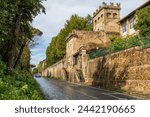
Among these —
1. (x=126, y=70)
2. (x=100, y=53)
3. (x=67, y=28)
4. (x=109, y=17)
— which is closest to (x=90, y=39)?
(x=109, y=17)

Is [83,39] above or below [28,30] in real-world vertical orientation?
above

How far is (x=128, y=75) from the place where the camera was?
102 ft

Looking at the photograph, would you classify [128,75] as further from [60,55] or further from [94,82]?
[60,55]

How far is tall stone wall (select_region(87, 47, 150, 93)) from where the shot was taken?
89.7 ft

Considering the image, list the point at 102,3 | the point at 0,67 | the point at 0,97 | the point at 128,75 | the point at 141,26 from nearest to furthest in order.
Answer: the point at 0,97
the point at 0,67
the point at 128,75
the point at 141,26
the point at 102,3

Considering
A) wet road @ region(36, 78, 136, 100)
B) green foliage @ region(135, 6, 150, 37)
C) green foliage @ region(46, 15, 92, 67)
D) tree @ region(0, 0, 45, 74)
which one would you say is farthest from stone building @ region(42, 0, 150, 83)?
tree @ region(0, 0, 45, 74)

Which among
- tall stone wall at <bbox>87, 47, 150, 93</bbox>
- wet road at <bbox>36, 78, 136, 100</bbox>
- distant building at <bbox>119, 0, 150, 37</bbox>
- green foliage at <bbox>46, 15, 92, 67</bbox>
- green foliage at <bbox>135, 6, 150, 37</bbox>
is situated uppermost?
green foliage at <bbox>46, 15, 92, 67</bbox>

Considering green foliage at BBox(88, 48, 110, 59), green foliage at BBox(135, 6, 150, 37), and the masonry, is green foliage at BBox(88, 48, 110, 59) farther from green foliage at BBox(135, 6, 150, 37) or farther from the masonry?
green foliage at BBox(135, 6, 150, 37)

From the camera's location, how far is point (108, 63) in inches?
1524

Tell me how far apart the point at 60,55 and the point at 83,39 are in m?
24.1

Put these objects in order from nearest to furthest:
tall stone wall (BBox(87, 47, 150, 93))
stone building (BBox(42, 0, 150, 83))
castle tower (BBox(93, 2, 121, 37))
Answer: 1. tall stone wall (BBox(87, 47, 150, 93))
2. stone building (BBox(42, 0, 150, 83))
3. castle tower (BBox(93, 2, 121, 37))

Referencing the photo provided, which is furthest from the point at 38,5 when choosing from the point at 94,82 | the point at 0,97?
the point at 94,82

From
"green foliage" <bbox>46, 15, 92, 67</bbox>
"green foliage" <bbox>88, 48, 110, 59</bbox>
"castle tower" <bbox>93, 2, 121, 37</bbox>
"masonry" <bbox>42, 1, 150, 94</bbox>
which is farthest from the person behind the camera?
"green foliage" <bbox>46, 15, 92, 67</bbox>

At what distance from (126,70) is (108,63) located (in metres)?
6.96
